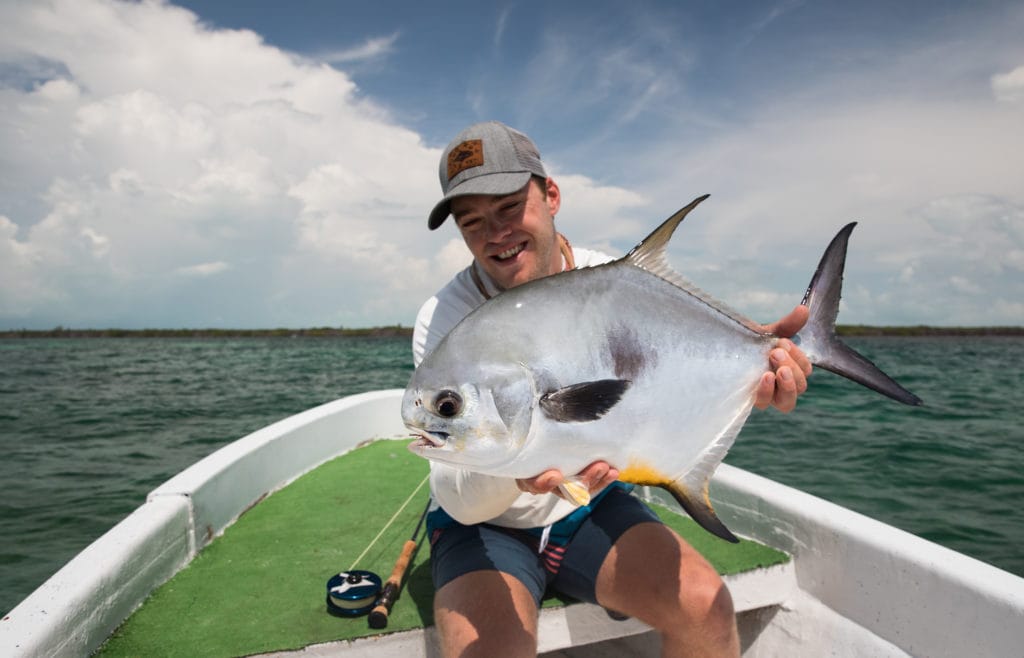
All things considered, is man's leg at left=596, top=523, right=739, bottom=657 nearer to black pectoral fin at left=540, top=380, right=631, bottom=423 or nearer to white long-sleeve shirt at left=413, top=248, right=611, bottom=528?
white long-sleeve shirt at left=413, top=248, right=611, bottom=528

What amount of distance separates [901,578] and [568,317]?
1.85 meters

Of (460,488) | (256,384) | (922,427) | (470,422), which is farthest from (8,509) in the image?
(256,384)

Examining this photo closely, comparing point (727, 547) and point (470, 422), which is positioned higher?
point (470, 422)

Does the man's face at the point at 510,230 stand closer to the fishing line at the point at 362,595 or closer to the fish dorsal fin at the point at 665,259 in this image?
the fish dorsal fin at the point at 665,259

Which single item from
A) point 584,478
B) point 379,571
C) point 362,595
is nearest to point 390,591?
point 362,595

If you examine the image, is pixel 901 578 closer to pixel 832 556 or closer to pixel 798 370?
pixel 832 556

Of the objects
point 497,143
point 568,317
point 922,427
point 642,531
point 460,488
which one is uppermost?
point 497,143

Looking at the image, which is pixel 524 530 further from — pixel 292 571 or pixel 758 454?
pixel 758 454

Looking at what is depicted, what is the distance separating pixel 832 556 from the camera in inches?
108

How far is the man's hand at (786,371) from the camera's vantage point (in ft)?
5.98

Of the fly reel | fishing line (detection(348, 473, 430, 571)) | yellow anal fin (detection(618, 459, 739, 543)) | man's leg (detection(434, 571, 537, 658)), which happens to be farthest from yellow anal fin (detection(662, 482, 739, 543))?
fishing line (detection(348, 473, 430, 571))

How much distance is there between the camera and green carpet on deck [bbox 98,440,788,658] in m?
2.32

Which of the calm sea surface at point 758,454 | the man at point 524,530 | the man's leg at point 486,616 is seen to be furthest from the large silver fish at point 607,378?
the calm sea surface at point 758,454

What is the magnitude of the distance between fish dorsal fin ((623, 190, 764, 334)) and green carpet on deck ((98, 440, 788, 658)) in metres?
1.32
